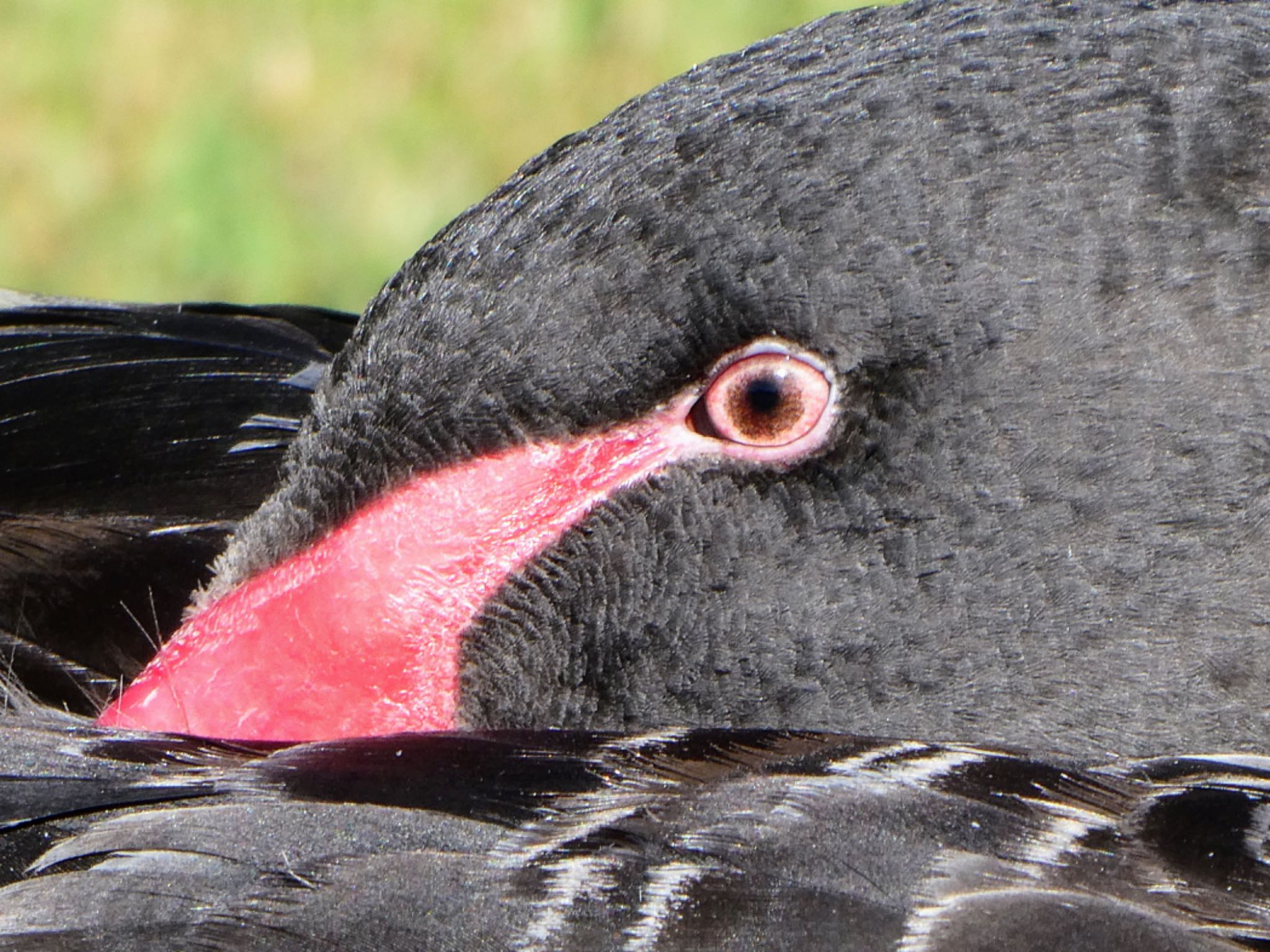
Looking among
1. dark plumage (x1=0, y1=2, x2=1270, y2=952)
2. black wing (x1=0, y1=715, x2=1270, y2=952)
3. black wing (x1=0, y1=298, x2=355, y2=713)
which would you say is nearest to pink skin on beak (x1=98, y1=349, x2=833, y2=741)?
dark plumage (x1=0, y1=2, x2=1270, y2=952)

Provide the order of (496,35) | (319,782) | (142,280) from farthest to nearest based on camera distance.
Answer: (496,35) < (142,280) < (319,782)

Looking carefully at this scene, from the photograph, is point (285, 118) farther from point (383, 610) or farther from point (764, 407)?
point (764, 407)

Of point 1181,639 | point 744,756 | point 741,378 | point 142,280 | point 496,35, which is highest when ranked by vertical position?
point 496,35

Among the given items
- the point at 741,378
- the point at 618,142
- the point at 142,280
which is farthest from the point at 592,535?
the point at 142,280

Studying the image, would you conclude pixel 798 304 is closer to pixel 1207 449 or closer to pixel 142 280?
pixel 1207 449

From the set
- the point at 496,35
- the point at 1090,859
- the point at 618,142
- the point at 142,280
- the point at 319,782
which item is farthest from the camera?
the point at 496,35

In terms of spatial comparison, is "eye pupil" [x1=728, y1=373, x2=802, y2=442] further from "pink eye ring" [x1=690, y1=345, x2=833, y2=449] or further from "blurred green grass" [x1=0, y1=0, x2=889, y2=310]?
"blurred green grass" [x1=0, y1=0, x2=889, y2=310]

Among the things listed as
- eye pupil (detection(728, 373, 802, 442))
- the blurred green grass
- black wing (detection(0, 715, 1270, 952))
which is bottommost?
black wing (detection(0, 715, 1270, 952))
